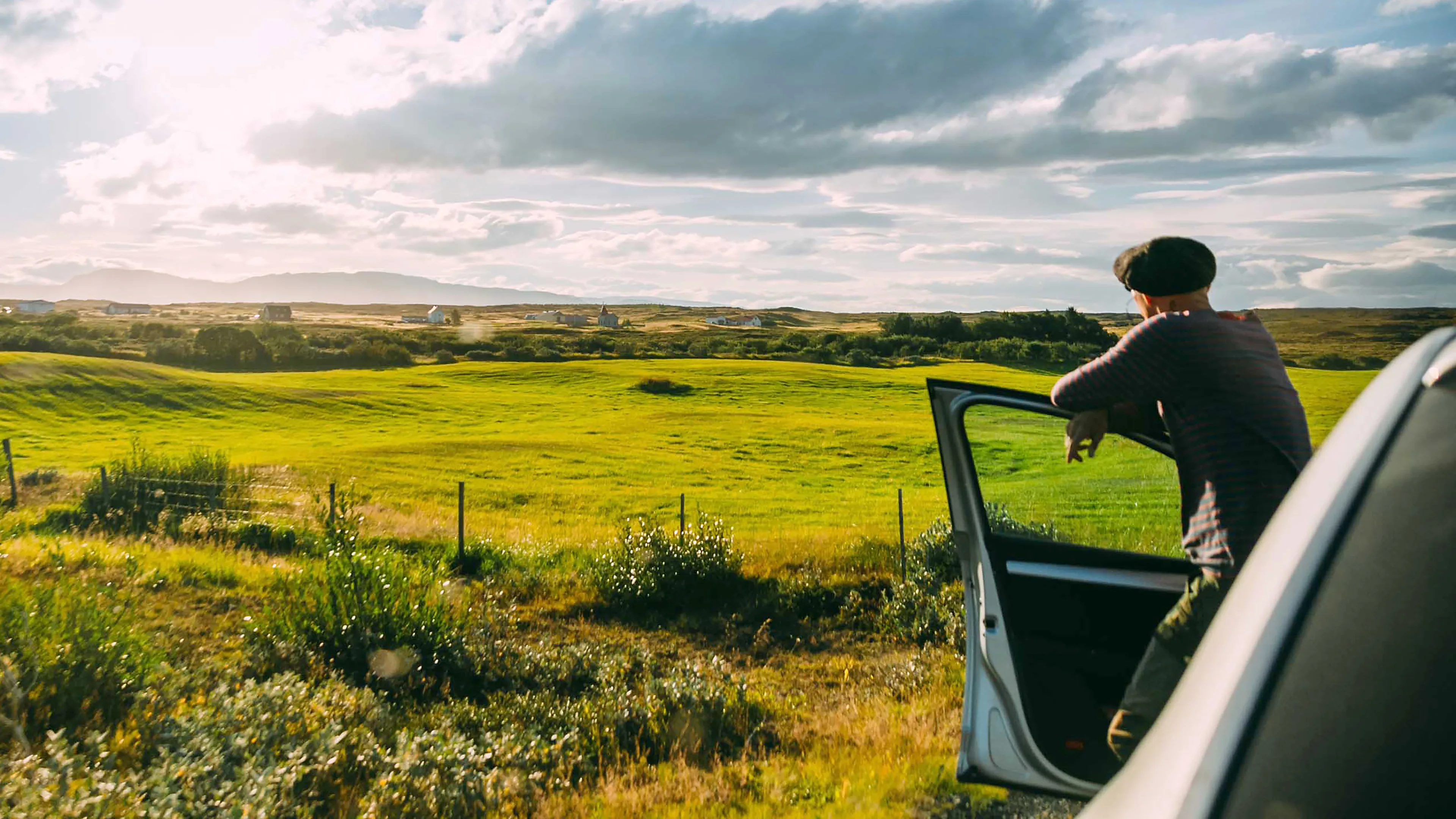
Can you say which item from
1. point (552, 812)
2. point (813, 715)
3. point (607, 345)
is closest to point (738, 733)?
point (813, 715)

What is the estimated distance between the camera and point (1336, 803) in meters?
1.15

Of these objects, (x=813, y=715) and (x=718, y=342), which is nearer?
(x=813, y=715)

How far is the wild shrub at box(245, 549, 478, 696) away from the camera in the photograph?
26.9 ft

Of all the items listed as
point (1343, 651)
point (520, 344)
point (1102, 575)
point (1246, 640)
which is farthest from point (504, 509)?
point (520, 344)

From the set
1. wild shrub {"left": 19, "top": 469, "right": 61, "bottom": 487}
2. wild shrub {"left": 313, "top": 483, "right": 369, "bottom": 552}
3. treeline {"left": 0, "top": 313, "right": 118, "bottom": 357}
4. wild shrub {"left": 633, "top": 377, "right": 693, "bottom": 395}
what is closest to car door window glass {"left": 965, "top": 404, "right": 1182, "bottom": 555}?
wild shrub {"left": 313, "top": 483, "right": 369, "bottom": 552}

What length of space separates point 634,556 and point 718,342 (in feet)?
282

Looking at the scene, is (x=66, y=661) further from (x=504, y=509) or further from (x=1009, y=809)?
(x=504, y=509)

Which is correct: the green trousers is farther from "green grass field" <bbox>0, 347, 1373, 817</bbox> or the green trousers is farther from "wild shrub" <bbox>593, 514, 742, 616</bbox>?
"wild shrub" <bbox>593, 514, 742, 616</bbox>

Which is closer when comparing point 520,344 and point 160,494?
point 160,494

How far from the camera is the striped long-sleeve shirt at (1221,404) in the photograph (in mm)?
2982

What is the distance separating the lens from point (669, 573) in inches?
503

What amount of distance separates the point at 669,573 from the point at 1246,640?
11.7 meters

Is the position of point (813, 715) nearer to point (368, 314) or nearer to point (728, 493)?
point (728, 493)

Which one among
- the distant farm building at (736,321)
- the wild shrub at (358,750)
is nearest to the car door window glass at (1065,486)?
the wild shrub at (358,750)
